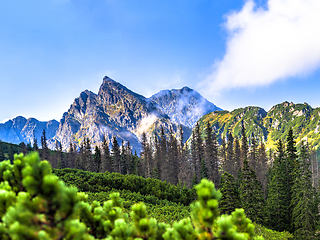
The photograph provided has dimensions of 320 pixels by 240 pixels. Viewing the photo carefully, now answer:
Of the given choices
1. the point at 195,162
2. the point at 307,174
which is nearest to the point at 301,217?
the point at 307,174

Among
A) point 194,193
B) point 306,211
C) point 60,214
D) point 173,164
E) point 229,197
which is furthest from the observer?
point 173,164

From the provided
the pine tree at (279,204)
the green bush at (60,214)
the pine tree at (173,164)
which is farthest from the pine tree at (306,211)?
the pine tree at (173,164)

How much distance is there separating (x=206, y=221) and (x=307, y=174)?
27786 mm

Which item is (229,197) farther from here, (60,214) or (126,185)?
(60,214)

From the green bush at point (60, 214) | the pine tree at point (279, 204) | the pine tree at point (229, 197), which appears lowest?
the pine tree at point (279, 204)

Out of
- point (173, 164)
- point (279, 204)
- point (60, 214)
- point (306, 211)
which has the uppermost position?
point (60, 214)

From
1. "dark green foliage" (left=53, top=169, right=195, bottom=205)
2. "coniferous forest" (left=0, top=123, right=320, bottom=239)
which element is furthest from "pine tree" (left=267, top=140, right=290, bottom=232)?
"dark green foliage" (left=53, top=169, right=195, bottom=205)

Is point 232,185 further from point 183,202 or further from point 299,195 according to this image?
point 299,195

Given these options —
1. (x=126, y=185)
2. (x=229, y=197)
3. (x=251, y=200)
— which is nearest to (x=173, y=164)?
(x=251, y=200)

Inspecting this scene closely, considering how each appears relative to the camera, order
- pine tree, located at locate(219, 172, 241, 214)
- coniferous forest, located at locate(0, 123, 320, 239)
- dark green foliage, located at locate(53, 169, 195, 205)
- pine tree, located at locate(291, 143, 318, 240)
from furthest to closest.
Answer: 1. dark green foliage, located at locate(53, 169, 195, 205)
2. pine tree, located at locate(291, 143, 318, 240)
3. pine tree, located at locate(219, 172, 241, 214)
4. coniferous forest, located at locate(0, 123, 320, 239)

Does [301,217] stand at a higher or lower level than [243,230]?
lower

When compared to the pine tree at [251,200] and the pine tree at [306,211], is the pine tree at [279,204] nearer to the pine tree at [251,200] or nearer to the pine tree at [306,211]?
the pine tree at [251,200]

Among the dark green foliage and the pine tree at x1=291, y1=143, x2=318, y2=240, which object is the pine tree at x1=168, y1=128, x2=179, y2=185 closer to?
the dark green foliage

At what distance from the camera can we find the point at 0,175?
2490 mm
